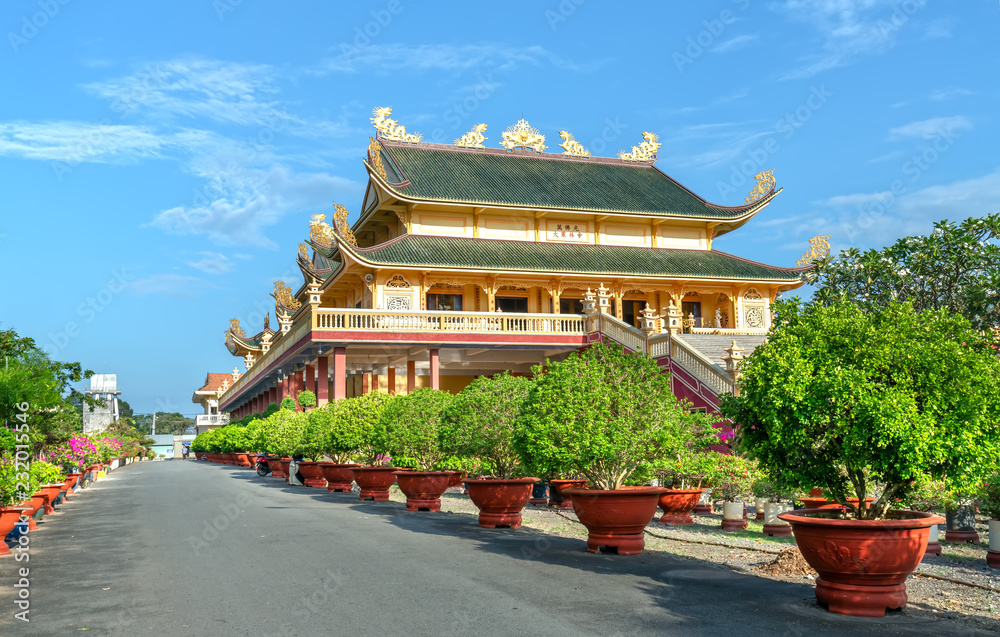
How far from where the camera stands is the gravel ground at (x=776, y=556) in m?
7.12

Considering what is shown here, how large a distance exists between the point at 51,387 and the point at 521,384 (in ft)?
24.2

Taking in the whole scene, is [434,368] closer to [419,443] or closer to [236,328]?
[419,443]

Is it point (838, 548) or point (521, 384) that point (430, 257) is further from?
point (838, 548)

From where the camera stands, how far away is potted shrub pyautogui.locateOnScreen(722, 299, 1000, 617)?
682cm

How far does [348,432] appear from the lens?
21312 millimetres

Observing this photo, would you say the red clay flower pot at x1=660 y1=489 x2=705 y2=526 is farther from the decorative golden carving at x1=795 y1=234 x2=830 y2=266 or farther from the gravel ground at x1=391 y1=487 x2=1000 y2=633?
the decorative golden carving at x1=795 y1=234 x2=830 y2=266

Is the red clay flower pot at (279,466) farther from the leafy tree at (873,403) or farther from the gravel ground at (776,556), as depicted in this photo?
the leafy tree at (873,403)

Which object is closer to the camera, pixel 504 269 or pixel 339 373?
pixel 339 373

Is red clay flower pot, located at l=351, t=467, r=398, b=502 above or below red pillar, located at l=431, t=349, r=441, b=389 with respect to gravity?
below

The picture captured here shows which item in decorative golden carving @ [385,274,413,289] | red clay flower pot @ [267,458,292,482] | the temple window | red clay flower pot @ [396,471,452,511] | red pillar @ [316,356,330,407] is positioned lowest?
red clay flower pot @ [267,458,292,482]

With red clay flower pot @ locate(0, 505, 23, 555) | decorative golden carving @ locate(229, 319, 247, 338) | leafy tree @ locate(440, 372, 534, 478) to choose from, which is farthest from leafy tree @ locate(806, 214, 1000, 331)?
decorative golden carving @ locate(229, 319, 247, 338)

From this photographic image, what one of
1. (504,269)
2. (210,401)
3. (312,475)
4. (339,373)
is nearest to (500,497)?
(312,475)

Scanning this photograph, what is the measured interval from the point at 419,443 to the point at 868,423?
11258 millimetres

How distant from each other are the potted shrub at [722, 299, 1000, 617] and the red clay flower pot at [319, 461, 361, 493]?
16.5 m
